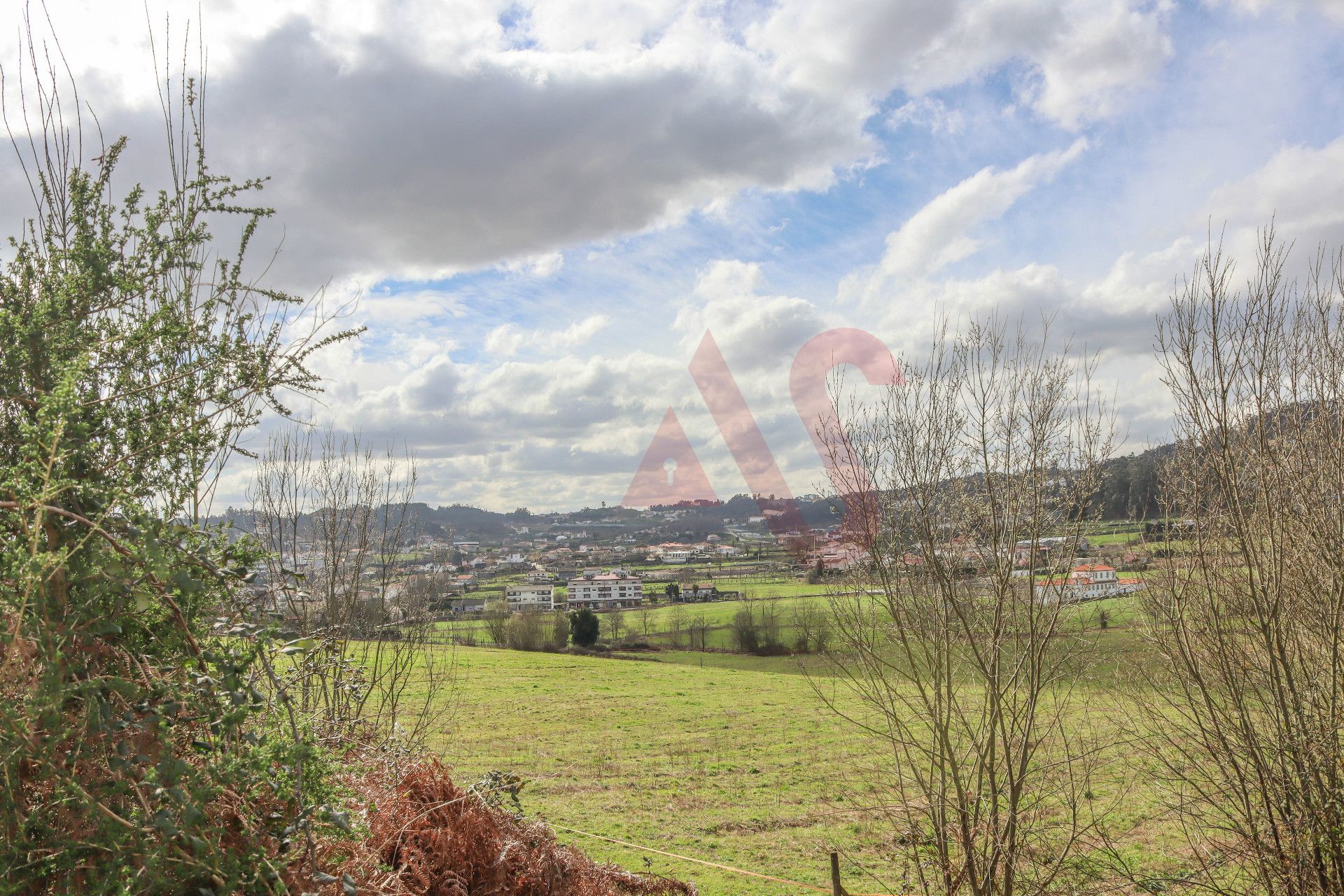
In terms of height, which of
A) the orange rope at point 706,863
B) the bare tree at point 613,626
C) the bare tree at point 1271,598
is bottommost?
the bare tree at point 613,626

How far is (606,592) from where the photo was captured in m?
64.6

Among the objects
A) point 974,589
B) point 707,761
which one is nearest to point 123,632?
point 974,589

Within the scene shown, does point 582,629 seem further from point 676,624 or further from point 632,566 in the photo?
point 632,566

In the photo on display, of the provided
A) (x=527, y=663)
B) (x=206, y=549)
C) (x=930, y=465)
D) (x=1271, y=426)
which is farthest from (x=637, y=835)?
(x=527, y=663)

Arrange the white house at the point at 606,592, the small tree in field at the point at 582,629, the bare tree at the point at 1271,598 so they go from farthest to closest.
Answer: the white house at the point at 606,592 → the small tree in field at the point at 582,629 → the bare tree at the point at 1271,598

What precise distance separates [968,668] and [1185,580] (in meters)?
1.98

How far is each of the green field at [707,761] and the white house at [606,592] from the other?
26.1m

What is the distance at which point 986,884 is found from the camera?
5918mm

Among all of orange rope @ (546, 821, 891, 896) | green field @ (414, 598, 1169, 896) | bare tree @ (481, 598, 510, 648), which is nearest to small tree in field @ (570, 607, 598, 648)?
bare tree @ (481, 598, 510, 648)

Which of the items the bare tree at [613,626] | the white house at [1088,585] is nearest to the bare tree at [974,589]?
the white house at [1088,585]

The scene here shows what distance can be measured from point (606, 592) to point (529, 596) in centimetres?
1050

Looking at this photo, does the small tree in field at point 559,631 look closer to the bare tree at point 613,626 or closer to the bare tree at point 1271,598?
the bare tree at point 613,626

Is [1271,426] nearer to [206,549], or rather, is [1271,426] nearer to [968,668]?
[968,668]

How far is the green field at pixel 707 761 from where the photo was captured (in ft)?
35.2
